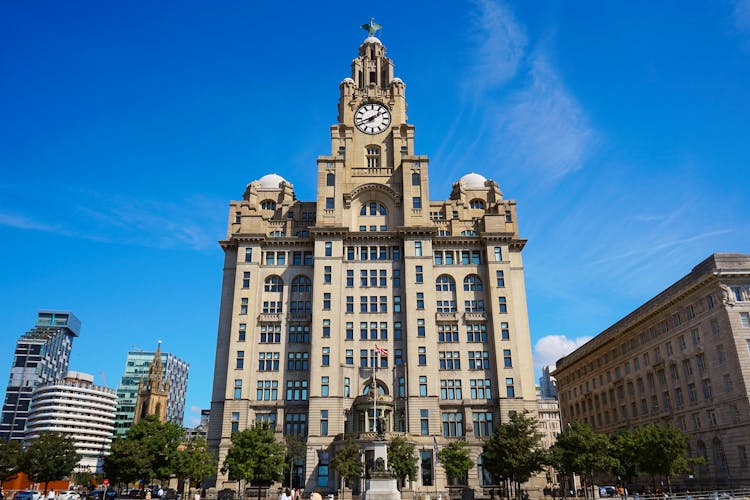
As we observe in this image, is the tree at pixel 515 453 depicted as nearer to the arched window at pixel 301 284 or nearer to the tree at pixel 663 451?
the tree at pixel 663 451

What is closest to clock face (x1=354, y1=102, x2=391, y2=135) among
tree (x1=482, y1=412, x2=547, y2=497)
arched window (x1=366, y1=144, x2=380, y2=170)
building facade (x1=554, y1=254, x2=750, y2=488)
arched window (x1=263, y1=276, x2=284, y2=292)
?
arched window (x1=366, y1=144, x2=380, y2=170)

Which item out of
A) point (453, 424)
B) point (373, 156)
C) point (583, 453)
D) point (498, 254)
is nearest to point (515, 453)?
point (583, 453)

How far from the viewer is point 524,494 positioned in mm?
68500

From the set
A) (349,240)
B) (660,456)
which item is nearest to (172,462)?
(349,240)

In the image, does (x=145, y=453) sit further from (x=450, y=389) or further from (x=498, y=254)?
(x=498, y=254)

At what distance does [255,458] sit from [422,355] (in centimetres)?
2725

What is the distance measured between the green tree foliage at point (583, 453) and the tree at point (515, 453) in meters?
2.36

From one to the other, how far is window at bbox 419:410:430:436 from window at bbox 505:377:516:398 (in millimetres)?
11688

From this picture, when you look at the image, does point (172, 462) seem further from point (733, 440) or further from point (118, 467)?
point (733, 440)

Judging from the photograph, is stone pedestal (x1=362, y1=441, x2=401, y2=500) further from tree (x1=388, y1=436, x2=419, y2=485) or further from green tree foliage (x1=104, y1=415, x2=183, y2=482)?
green tree foliage (x1=104, y1=415, x2=183, y2=482)

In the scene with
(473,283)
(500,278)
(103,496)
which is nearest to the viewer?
(103,496)

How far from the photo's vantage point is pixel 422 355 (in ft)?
262

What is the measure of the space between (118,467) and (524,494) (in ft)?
151

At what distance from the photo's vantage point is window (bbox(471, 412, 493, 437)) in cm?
7794
